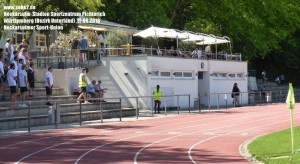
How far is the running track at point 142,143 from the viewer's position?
48.1 feet

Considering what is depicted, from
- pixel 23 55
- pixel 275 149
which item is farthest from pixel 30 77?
pixel 275 149

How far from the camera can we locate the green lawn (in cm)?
1362

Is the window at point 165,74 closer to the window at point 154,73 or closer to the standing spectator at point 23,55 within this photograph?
the window at point 154,73

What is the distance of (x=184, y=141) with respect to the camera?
18781mm

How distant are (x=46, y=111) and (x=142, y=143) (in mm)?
7525

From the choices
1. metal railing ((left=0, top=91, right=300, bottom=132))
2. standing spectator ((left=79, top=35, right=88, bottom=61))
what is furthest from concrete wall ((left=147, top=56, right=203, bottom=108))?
standing spectator ((left=79, top=35, right=88, bottom=61))

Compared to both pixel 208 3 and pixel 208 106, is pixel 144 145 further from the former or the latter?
pixel 208 3

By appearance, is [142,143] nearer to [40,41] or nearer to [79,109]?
[79,109]

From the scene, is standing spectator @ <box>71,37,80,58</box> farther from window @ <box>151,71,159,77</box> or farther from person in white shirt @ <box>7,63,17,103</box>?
person in white shirt @ <box>7,63,17,103</box>

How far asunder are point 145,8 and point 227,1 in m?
11.2

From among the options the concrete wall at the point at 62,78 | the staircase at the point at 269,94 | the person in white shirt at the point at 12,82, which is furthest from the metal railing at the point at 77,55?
the person in white shirt at the point at 12,82

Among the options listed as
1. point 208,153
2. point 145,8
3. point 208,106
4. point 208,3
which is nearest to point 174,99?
point 208,106

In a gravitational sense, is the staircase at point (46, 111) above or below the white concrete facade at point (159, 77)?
below

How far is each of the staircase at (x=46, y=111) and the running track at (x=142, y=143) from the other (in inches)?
67.0
